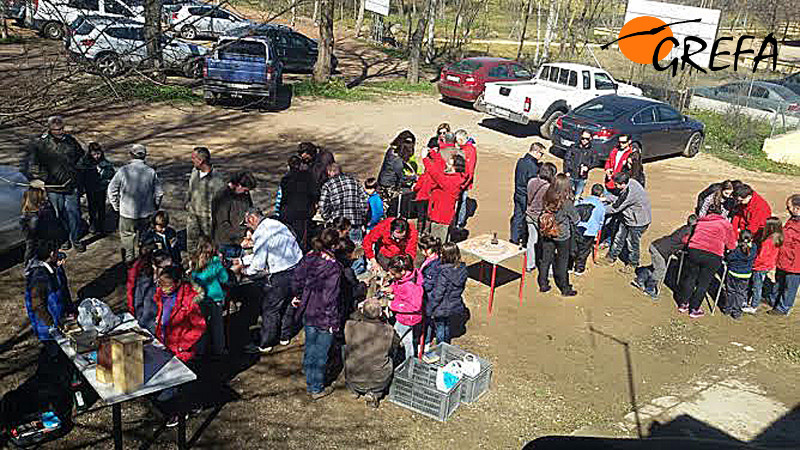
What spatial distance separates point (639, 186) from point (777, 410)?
3.84 m

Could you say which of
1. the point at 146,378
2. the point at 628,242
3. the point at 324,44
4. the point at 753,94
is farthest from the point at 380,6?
the point at 146,378

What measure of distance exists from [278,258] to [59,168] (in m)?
3.84

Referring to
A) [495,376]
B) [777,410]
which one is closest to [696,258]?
[777,410]

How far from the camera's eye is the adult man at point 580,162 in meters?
11.9

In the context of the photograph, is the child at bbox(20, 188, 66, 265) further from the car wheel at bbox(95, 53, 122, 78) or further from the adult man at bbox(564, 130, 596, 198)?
the adult man at bbox(564, 130, 596, 198)

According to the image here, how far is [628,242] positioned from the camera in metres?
11.2

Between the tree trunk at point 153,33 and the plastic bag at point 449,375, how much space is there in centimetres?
402

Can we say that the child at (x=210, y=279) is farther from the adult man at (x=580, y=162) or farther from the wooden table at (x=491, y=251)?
the adult man at (x=580, y=162)

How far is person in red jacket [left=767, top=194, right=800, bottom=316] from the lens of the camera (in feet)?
31.2

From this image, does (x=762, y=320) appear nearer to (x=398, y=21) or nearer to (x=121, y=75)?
(x=121, y=75)

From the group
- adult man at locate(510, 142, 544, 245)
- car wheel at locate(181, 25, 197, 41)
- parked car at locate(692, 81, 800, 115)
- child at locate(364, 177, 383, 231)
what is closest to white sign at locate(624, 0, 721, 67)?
parked car at locate(692, 81, 800, 115)

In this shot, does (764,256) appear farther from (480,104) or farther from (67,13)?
(480,104)

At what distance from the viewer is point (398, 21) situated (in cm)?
4584

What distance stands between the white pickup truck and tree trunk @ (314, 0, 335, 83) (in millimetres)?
6018
